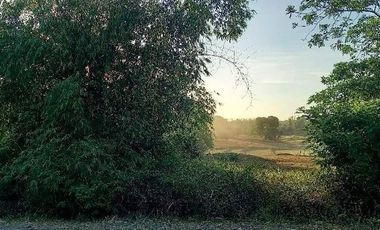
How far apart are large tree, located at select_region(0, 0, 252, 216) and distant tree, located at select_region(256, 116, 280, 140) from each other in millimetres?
35786

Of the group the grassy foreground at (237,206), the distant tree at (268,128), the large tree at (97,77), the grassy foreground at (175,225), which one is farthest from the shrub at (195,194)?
the distant tree at (268,128)

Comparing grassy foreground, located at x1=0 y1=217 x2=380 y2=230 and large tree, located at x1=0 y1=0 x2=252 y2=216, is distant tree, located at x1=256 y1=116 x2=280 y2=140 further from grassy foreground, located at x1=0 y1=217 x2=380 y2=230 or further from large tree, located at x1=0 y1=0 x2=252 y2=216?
grassy foreground, located at x1=0 y1=217 x2=380 y2=230

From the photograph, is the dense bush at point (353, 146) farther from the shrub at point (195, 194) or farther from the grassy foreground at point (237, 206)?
the shrub at point (195, 194)

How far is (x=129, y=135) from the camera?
13.2 meters

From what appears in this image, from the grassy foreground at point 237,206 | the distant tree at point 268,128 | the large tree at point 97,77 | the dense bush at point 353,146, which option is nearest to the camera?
the grassy foreground at point 237,206

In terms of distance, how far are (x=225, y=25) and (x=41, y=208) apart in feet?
25.5

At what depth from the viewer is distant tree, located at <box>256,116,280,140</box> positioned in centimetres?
4941

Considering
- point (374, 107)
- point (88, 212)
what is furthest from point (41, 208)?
point (374, 107)

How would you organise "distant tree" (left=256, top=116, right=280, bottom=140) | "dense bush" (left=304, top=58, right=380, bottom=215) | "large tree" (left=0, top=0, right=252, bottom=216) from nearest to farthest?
"dense bush" (left=304, top=58, right=380, bottom=215), "large tree" (left=0, top=0, right=252, bottom=216), "distant tree" (left=256, top=116, right=280, bottom=140)

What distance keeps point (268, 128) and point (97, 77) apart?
37551 mm

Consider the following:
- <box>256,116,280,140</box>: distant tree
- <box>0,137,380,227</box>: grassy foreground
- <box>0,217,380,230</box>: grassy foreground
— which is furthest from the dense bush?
<box>256,116,280,140</box>: distant tree

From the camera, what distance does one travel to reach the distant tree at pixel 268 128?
49.4 meters

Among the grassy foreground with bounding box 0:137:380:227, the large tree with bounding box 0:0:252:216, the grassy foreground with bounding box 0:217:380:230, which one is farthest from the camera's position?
the large tree with bounding box 0:0:252:216

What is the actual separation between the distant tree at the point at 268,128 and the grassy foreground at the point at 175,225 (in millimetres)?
39262
